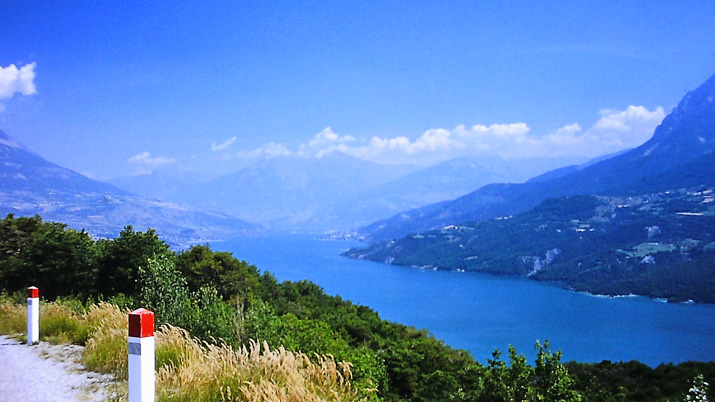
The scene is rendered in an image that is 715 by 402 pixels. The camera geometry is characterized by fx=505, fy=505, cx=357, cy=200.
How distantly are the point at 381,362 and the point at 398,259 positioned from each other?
158426mm

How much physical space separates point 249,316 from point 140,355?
2.92 m

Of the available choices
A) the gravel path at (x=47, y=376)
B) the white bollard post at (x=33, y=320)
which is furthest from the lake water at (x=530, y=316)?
the gravel path at (x=47, y=376)

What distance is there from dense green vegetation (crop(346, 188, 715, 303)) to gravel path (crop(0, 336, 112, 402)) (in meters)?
109

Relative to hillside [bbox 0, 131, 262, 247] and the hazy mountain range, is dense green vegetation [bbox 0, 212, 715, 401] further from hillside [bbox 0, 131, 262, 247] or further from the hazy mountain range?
the hazy mountain range

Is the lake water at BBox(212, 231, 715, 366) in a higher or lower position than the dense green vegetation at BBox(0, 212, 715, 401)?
lower

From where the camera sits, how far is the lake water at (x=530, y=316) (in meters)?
62.9

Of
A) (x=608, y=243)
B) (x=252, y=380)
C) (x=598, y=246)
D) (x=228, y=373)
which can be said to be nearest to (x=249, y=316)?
(x=228, y=373)

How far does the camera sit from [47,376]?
534cm

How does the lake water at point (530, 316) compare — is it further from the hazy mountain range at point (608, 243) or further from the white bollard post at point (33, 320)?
the white bollard post at point (33, 320)

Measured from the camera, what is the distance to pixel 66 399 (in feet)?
15.0

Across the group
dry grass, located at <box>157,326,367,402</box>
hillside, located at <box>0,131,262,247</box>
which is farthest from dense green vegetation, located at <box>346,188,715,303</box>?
dry grass, located at <box>157,326,367,402</box>

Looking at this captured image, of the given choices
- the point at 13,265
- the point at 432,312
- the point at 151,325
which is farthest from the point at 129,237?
the point at 432,312

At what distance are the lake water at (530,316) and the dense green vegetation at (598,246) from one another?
9.11 m

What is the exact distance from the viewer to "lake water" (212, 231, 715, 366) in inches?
2478
